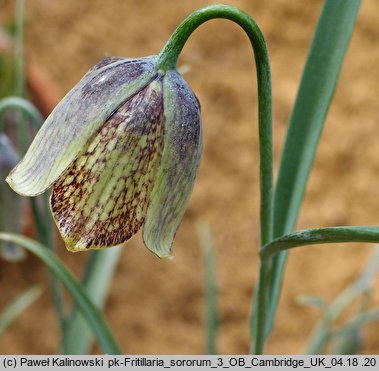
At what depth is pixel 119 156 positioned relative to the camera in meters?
0.61

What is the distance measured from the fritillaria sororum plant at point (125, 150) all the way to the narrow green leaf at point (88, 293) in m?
0.43

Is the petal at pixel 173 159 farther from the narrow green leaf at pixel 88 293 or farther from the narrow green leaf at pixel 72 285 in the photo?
the narrow green leaf at pixel 88 293

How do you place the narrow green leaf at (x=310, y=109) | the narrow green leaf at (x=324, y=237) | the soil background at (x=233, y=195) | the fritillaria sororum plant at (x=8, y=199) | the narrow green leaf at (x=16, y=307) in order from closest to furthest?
the narrow green leaf at (x=324, y=237) < the narrow green leaf at (x=310, y=109) < the fritillaria sororum plant at (x=8, y=199) < the narrow green leaf at (x=16, y=307) < the soil background at (x=233, y=195)

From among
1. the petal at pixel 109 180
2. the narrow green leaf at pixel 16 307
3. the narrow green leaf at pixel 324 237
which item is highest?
the petal at pixel 109 180

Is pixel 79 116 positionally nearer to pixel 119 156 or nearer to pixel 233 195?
pixel 119 156

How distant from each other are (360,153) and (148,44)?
0.64m

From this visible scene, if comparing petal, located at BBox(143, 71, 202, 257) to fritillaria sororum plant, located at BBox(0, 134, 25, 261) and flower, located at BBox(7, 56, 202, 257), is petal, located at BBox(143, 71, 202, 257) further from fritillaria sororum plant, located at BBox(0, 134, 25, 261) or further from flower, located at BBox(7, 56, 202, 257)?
fritillaria sororum plant, located at BBox(0, 134, 25, 261)

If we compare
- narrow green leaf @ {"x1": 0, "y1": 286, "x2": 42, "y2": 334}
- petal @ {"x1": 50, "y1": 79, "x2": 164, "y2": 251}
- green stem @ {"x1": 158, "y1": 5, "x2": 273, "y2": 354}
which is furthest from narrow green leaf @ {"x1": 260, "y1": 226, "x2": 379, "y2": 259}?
narrow green leaf @ {"x1": 0, "y1": 286, "x2": 42, "y2": 334}

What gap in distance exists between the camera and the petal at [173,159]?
0.63 m

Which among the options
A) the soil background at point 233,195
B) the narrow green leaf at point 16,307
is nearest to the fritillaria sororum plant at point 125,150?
the narrow green leaf at point 16,307

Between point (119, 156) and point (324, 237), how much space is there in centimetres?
18

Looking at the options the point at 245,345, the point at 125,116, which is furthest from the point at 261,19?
the point at 125,116

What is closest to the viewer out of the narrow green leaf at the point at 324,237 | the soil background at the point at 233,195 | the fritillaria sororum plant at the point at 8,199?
the narrow green leaf at the point at 324,237

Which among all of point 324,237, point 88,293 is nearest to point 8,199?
point 88,293
